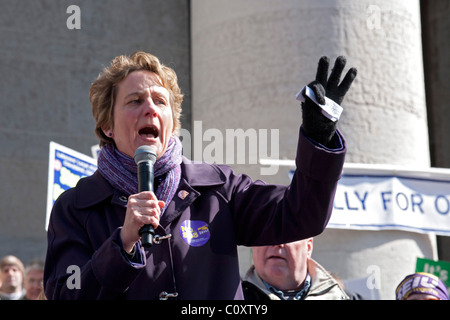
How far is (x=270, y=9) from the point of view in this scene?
862 cm

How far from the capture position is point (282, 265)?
4.81 m

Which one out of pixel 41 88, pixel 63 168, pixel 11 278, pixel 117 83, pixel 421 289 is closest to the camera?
pixel 117 83

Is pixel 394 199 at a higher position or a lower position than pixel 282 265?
higher

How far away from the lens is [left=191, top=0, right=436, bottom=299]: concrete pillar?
830 cm

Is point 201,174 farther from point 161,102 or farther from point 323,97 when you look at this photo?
point 323,97

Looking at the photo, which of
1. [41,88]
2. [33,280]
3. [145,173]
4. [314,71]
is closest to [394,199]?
[314,71]

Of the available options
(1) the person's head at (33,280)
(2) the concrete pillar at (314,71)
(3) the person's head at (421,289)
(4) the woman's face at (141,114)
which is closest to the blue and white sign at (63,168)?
(1) the person's head at (33,280)

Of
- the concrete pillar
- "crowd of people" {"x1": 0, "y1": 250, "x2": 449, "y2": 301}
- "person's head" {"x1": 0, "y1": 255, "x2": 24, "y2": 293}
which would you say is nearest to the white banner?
the concrete pillar

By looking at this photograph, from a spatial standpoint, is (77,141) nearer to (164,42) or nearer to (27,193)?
(27,193)

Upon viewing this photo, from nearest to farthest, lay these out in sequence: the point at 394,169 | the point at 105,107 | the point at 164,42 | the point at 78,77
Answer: the point at 105,107
the point at 394,169
the point at 78,77
the point at 164,42

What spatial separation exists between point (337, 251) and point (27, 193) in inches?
151

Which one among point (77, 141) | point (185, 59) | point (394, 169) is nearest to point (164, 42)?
point (185, 59)

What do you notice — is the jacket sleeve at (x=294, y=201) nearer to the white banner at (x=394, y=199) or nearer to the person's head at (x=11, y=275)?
the person's head at (x=11, y=275)

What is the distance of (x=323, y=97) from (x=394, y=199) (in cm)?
531
